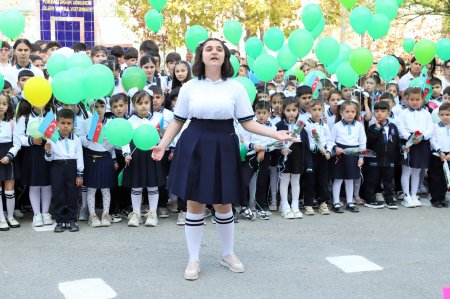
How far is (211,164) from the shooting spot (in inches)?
146

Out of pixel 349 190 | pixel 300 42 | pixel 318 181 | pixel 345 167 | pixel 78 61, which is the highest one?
pixel 300 42

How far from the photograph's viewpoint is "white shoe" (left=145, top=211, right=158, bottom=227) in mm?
5113

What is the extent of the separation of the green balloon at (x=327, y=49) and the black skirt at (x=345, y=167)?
1.03 m

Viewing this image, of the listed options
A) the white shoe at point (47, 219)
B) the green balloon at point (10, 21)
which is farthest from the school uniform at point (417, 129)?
the green balloon at point (10, 21)

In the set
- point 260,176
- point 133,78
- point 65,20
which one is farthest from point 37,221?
point 65,20

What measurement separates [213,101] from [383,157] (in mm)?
3034

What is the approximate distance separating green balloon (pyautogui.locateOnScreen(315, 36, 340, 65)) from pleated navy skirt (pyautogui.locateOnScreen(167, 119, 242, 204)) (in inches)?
107

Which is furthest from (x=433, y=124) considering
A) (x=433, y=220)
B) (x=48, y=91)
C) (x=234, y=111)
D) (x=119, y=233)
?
(x=48, y=91)

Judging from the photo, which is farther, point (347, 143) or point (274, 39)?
point (274, 39)

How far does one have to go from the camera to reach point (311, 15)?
20.5 feet

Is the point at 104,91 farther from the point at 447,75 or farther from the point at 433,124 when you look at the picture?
the point at 447,75

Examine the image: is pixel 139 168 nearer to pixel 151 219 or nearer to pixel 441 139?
pixel 151 219

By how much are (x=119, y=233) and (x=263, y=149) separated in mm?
1583

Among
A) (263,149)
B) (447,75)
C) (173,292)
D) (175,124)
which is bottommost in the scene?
(173,292)
